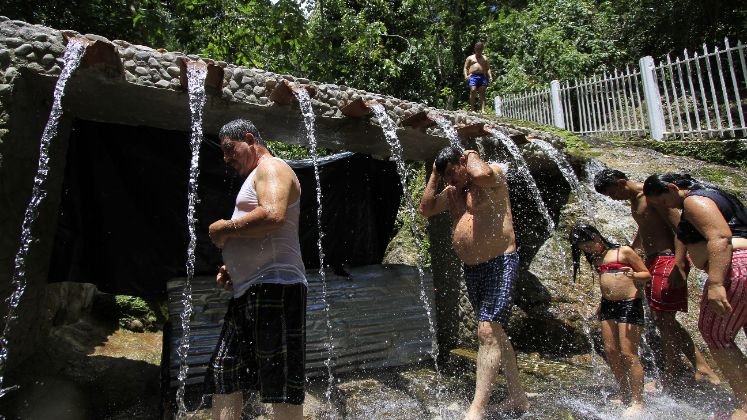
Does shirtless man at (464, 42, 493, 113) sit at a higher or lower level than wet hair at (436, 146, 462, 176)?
higher

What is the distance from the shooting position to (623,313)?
3.54 m

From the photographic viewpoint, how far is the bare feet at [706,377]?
3822 millimetres

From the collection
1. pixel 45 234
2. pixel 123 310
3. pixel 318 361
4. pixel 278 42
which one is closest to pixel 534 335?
pixel 318 361

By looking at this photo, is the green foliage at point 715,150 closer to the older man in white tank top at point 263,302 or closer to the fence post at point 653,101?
the fence post at point 653,101

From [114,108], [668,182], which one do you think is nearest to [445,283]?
[668,182]

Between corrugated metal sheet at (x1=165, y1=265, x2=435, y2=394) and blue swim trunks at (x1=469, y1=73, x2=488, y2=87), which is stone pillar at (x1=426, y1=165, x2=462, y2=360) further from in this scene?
blue swim trunks at (x1=469, y1=73, x2=488, y2=87)

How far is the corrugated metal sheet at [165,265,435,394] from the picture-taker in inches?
170

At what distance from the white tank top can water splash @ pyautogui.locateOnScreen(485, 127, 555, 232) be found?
3.00 meters

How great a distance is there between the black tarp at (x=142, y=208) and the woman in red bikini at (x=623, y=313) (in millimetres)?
2763

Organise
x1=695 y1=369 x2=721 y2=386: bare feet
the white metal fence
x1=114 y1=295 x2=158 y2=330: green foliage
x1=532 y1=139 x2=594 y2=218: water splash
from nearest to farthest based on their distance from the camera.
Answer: x1=695 y1=369 x2=721 y2=386: bare feet
x1=532 y1=139 x2=594 y2=218: water splash
the white metal fence
x1=114 y1=295 x2=158 y2=330: green foliage

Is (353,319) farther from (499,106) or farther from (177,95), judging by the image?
(499,106)

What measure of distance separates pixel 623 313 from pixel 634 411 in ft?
2.21

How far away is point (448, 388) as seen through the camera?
4180mm

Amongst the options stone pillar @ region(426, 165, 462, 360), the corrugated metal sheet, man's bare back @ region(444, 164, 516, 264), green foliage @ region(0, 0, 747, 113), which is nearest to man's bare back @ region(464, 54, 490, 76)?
green foliage @ region(0, 0, 747, 113)
